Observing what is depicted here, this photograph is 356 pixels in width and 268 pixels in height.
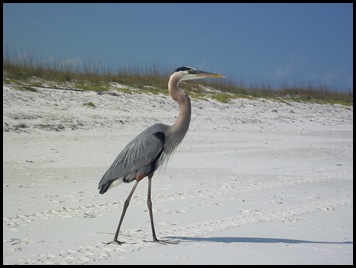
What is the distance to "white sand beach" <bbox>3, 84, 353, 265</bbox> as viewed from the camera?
4.04 metres

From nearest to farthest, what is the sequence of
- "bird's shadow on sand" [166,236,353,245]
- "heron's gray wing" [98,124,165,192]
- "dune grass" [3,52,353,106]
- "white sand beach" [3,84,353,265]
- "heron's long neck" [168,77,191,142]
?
1. "white sand beach" [3,84,353,265]
2. "bird's shadow on sand" [166,236,353,245]
3. "heron's gray wing" [98,124,165,192]
4. "heron's long neck" [168,77,191,142]
5. "dune grass" [3,52,353,106]

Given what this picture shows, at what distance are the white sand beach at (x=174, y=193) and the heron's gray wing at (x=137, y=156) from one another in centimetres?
50

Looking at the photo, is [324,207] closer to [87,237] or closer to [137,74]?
[87,237]

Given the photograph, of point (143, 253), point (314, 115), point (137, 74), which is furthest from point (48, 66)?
point (143, 253)

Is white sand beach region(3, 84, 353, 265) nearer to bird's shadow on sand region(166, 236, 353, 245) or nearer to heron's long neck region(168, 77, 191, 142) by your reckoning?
bird's shadow on sand region(166, 236, 353, 245)

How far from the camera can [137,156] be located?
15.1ft

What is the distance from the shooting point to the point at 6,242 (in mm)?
4086

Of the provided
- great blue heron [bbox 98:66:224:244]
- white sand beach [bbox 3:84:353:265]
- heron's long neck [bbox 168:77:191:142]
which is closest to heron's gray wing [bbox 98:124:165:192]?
great blue heron [bbox 98:66:224:244]

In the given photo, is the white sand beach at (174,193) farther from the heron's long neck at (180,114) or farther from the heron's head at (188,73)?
the heron's head at (188,73)

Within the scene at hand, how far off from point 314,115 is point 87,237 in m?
14.9

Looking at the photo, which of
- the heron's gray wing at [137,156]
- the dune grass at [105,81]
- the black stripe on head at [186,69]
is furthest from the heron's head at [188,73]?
the dune grass at [105,81]

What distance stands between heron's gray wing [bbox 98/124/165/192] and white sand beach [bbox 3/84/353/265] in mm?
501

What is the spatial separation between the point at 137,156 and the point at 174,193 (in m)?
1.59

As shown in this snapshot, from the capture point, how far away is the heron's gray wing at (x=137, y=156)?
459cm
